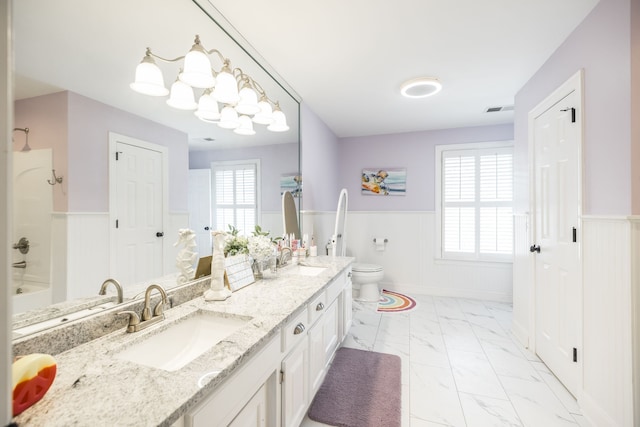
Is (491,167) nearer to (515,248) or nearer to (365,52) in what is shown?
(515,248)

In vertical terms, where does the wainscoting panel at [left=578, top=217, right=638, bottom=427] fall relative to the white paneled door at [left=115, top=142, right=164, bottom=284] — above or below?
below

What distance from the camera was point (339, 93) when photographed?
2.79m

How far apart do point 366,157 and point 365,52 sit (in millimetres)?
2335

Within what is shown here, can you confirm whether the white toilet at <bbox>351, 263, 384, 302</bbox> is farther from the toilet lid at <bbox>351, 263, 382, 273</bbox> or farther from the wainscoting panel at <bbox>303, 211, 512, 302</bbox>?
the wainscoting panel at <bbox>303, 211, 512, 302</bbox>

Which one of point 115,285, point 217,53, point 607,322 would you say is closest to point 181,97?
point 217,53

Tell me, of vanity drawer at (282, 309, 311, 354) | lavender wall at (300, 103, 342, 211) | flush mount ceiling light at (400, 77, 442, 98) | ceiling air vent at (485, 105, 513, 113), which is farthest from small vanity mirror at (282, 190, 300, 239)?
ceiling air vent at (485, 105, 513, 113)

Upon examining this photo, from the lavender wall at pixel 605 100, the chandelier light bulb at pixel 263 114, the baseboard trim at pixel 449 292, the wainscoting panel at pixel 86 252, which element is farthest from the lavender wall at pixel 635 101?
the baseboard trim at pixel 449 292

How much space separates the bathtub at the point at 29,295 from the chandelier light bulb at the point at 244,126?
130 centimetres

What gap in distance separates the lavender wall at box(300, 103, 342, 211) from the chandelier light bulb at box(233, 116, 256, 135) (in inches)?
36.5

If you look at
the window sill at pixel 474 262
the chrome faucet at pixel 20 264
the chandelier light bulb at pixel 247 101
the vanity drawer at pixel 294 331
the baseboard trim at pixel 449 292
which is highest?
the chandelier light bulb at pixel 247 101

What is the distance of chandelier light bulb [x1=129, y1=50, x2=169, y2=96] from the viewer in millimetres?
1195

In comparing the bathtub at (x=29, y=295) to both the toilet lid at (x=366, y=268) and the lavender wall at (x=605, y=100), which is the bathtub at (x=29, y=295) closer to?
the lavender wall at (x=605, y=100)

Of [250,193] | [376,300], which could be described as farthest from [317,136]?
[376,300]

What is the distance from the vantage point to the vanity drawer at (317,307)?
5.31 ft
